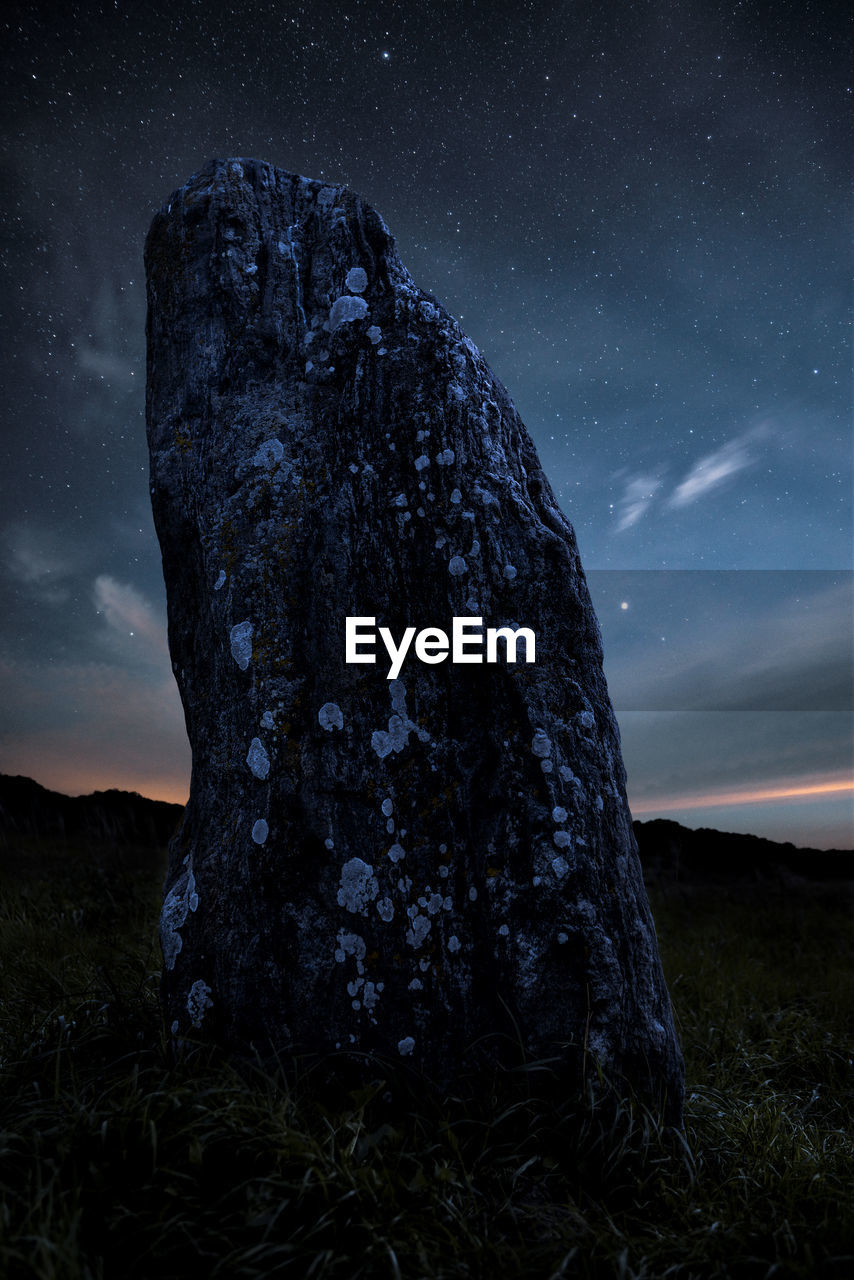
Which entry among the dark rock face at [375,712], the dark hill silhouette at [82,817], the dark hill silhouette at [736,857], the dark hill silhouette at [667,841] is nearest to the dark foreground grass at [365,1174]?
the dark rock face at [375,712]

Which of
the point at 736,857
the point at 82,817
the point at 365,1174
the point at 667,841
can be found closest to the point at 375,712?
the point at 365,1174

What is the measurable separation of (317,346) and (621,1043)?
11.4ft

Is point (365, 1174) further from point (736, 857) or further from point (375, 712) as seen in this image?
point (736, 857)

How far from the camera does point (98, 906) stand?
6.16 meters

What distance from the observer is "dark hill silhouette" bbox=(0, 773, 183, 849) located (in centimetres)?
840

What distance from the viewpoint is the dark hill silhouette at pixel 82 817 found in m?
8.40

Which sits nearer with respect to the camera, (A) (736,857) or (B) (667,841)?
(B) (667,841)

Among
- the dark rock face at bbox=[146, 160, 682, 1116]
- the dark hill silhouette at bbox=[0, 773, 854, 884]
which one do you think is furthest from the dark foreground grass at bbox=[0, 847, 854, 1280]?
the dark hill silhouette at bbox=[0, 773, 854, 884]

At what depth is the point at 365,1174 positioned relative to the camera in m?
2.14

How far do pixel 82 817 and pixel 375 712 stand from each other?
32.2 feet

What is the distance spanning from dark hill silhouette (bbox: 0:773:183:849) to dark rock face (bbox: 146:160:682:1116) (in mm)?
5023

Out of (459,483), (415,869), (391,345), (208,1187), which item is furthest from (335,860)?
(391,345)

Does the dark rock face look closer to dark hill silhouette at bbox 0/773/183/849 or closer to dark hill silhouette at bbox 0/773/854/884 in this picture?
dark hill silhouette at bbox 0/773/183/849

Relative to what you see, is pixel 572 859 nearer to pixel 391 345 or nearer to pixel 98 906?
pixel 391 345
